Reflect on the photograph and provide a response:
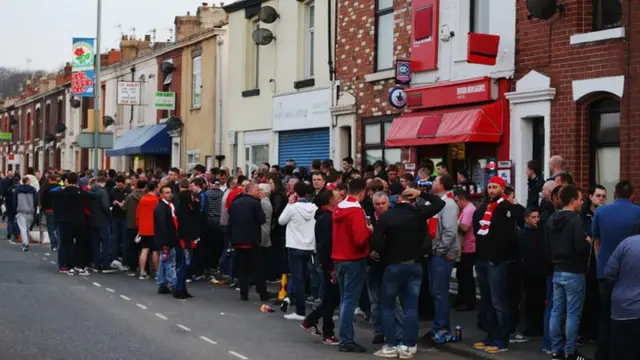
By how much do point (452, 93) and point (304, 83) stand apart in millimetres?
7040

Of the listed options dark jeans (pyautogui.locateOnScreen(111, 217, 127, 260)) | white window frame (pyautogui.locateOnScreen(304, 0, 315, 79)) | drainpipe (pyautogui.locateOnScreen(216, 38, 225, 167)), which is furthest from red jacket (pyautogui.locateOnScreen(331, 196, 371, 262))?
drainpipe (pyautogui.locateOnScreen(216, 38, 225, 167))

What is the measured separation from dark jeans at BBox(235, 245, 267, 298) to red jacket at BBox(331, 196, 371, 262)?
4.04 m

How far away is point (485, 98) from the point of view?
17594mm

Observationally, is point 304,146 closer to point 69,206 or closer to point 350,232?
point 69,206

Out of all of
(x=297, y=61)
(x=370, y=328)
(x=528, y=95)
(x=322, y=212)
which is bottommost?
(x=370, y=328)

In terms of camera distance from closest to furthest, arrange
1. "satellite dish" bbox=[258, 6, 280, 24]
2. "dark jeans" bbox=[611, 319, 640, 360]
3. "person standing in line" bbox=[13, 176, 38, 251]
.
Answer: "dark jeans" bbox=[611, 319, 640, 360] < "person standing in line" bbox=[13, 176, 38, 251] < "satellite dish" bbox=[258, 6, 280, 24]

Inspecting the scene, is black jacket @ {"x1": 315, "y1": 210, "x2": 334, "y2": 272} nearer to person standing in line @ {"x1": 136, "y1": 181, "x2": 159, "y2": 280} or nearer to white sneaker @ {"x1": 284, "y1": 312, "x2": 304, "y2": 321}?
white sneaker @ {"x1": 284, "y1": 312, "x2": 304, "y2": 321}

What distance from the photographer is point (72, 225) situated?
19250 mm

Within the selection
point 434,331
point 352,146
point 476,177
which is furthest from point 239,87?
point 434,331

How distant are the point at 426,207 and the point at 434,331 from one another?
5.56ft

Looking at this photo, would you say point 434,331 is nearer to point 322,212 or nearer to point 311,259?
point 322,212

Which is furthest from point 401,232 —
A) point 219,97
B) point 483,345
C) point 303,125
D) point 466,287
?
point 219,97

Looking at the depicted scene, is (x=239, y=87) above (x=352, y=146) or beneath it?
above

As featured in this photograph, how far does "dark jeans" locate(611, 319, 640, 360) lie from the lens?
320 inches
